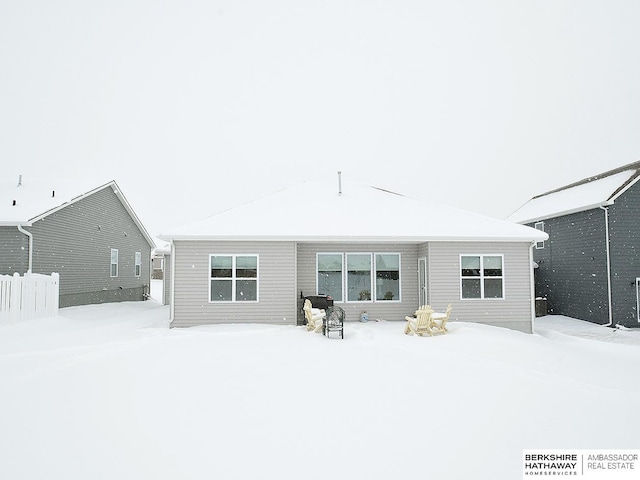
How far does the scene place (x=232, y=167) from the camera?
397 ft

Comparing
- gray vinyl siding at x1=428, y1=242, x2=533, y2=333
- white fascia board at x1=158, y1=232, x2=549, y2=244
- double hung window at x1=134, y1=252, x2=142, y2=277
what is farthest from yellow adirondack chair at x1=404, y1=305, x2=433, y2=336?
double hung window at x1=134, y1=252, x2=142, y2=277

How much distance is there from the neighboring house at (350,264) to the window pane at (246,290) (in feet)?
0.11

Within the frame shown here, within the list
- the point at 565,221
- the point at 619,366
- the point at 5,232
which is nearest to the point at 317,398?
the point at 619,366

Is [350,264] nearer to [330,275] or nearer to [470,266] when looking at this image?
[330,275]

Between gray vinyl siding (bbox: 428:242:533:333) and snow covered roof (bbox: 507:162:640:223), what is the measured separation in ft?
20.3

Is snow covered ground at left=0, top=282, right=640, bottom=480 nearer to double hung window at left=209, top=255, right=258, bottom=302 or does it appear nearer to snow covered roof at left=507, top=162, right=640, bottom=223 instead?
double hung window at left=209, top=255, right=258, bottom=302

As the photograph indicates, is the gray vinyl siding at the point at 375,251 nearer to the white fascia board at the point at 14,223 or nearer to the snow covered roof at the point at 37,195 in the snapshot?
the white fascia board at the point at 14,223

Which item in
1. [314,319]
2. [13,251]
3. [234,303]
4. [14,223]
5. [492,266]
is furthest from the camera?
[13,251]

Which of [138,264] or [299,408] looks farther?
[138,264]

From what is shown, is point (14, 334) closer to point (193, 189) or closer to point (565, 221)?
point (565, 221)

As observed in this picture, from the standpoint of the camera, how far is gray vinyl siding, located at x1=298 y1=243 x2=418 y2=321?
16047mm

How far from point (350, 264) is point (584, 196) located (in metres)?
13.0

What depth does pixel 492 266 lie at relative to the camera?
1566 centimetres

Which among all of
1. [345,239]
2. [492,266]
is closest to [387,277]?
[345,239]
